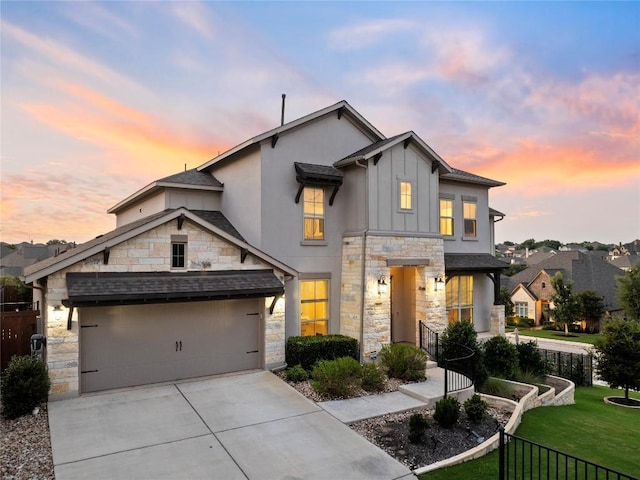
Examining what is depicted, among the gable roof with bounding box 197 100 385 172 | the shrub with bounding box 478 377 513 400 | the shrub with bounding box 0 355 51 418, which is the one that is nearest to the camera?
the shrub with bounding box 0 355 51 418

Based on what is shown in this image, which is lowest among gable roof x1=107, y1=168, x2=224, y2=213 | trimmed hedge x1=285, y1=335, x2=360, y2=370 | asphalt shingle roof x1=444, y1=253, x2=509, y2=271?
trimmed hedge x1=285, y1=335, x2=360, y2=370

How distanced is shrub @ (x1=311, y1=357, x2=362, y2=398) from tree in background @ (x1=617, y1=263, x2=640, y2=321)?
32.3 m

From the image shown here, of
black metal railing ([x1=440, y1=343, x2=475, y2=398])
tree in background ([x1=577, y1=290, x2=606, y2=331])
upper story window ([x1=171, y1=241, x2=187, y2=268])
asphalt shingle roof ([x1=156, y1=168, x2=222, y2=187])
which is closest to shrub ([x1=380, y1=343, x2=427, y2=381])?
black metal railing ([x1=440, y1=343, x2=475, y2=398])

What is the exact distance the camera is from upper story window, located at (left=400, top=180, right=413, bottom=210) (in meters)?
13.8

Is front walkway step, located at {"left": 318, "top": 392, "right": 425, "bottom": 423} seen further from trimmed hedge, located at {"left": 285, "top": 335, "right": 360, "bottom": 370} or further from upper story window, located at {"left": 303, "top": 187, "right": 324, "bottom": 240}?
upper story window, located at {"left": 303, "top": 187, "right": 324, "bottom": 240}

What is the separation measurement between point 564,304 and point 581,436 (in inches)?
1144

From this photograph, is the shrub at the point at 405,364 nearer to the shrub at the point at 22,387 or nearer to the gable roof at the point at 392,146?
the gable roof at the point at 392,146

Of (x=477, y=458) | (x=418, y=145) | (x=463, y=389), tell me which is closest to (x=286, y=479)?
(x=477, y=458)

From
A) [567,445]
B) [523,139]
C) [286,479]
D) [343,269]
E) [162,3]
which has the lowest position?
[567,445]

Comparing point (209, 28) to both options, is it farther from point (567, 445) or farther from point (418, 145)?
point (567, 445)

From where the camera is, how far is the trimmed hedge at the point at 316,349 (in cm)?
1148

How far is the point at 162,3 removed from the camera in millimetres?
12164

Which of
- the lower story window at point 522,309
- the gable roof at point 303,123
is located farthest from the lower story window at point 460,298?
the lower story window at point 522,309

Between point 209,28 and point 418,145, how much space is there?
8659 millimetres
